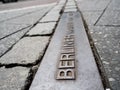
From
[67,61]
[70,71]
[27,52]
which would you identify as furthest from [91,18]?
[70,71]

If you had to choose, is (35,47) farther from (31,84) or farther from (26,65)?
(31,84)

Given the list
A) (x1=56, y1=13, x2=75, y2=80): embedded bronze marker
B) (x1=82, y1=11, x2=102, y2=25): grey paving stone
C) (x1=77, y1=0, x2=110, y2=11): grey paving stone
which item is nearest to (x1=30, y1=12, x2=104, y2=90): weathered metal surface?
(x1=56, y1=13, x2=75, y2=80): embedded bronze marker

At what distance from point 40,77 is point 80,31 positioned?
29.4 inches

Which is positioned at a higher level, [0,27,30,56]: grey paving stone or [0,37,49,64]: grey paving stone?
[0,37,49,64]: grey paving stone

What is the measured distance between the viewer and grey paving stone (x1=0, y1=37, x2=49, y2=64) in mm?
1120

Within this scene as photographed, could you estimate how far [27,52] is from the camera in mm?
1244

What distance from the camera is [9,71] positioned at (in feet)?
3.28

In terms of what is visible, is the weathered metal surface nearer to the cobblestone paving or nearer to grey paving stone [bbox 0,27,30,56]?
the cobblestone paving

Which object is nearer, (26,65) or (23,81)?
(23,81)

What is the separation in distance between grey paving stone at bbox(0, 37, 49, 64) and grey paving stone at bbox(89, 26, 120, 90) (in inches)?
15.5

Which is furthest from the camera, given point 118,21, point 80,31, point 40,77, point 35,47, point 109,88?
point 118,21

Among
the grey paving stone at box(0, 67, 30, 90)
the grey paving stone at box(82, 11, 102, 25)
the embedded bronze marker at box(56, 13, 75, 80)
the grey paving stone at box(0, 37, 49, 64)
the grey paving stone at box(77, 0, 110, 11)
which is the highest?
the embedded bronze marker at box(56, 13, 75, 80)

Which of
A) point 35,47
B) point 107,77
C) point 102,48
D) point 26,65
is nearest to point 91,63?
point 107,77

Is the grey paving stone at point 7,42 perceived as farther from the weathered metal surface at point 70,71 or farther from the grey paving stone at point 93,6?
the grey paving stone at point 93,6
